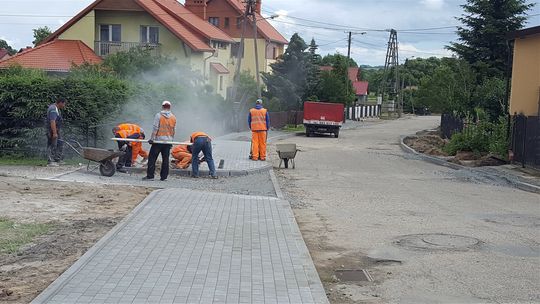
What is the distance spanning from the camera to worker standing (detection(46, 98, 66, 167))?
17.0 meters

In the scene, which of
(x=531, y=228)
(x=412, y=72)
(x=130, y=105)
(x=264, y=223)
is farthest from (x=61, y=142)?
(x=412, y=72)

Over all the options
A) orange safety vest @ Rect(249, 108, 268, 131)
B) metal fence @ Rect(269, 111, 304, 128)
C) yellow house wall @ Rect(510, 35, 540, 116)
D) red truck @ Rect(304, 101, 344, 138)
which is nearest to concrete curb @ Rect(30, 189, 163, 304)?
orange safety vest @ Rect(249, 108, 268, 131)

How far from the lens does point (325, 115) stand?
44719mm

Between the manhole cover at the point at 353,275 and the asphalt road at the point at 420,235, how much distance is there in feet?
0.36

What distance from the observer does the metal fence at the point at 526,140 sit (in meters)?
21.2

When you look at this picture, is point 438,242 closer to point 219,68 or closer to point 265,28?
point 219,68

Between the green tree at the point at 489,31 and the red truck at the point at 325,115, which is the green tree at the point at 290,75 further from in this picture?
the green tree at the point at 489,31

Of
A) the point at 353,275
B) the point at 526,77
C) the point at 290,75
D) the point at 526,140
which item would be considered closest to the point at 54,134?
the point at 353,275

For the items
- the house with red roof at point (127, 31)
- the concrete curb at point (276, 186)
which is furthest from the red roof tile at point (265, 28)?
the concrete curb at point (276, 186)

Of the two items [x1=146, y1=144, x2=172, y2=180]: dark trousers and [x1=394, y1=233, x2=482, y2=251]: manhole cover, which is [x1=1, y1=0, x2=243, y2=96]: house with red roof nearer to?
[x1=146, y1=144, x2=172, y2=180]: dark trousers

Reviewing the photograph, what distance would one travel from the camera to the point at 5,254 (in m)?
8.24

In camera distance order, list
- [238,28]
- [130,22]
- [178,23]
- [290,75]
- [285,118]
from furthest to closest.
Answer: [238,28], [290,75], [285,118], [178,23], [130,22]

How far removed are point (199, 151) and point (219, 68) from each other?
40.9 meters

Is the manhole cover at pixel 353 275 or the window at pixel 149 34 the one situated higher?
the window at pixel 149 34
